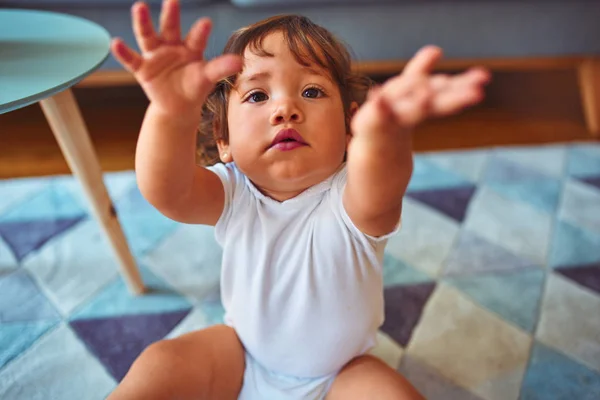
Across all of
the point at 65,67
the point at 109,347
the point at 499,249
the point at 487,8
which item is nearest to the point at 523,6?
the point at 487,8

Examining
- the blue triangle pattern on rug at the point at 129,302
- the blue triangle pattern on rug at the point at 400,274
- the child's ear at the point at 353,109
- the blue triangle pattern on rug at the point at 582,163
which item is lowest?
the blue triangle pattern on rug at the point at 582,163

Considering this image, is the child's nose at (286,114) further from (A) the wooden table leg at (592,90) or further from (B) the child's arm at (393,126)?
(A) the wooden table leg at (592,90)

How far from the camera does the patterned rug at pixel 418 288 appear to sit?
76 centimetres

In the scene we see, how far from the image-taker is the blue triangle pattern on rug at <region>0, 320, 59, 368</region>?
77 centimetres

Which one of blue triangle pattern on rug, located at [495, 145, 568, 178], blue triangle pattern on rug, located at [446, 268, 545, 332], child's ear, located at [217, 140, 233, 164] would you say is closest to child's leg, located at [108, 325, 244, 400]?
child's ear, located at [217, 140, 233, 164]

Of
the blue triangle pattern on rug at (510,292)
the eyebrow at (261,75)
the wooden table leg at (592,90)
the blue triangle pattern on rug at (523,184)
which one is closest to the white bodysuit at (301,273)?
the eyebrow at (261,75)

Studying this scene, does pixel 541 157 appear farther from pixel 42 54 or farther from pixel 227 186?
pixel 42 54

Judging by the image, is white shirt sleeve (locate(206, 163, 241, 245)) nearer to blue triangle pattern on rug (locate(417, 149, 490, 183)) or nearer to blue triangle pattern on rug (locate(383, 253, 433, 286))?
blue triangle pattern on rug (locate(383, 253, 433, 286))

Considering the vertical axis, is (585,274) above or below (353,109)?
below

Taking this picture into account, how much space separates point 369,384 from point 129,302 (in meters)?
0.48

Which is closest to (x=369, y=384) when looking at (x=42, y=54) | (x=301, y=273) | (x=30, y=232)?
(x=301, y=273)

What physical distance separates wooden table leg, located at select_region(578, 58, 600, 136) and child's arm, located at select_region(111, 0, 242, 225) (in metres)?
1.33

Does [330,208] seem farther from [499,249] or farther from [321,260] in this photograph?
[499,249]

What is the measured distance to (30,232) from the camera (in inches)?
39.8
